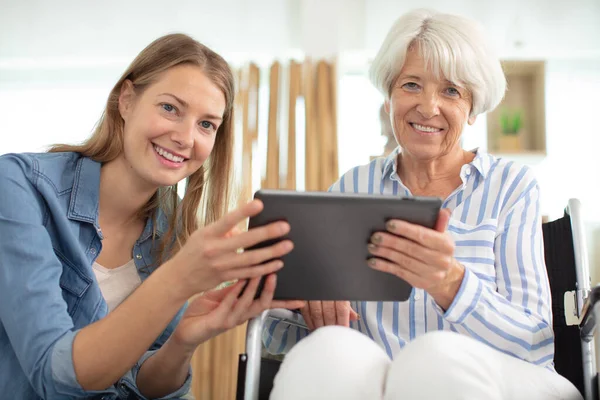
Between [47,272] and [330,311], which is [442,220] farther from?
[47,272]

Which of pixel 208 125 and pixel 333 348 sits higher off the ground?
pixel 208 125

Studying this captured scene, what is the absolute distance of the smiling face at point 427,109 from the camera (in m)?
1.50

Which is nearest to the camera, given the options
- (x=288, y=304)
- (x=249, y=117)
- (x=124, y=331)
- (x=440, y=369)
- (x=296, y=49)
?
(x=440, y=369)

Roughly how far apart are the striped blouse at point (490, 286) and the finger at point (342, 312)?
10cm

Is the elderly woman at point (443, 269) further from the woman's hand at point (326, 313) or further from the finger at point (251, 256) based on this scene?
the finger at point (251, 256)

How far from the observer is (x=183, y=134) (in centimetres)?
141

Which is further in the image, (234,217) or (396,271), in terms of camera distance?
(396,271)

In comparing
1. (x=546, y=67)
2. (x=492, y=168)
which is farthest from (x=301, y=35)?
(x=492, y=168)

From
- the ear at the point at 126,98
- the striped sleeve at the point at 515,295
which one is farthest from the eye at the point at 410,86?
the ear at the point at 126,98

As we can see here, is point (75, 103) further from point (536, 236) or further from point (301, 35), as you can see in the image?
point (536, 236)

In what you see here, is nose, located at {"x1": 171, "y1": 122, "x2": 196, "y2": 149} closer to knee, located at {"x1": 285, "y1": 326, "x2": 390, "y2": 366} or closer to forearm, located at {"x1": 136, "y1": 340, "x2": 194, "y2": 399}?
forearm, located at {"x1": 136, "y1": 340, "x2": 194, "y2": 399}

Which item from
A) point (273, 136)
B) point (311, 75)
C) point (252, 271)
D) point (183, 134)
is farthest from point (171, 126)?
point (311, 75)

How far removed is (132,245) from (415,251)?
780mm

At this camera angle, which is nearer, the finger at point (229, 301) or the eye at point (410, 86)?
the finger at point (229, 301)
